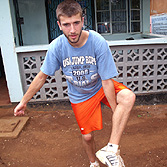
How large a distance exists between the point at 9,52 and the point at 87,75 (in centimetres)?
309

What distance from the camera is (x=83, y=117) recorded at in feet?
8.11

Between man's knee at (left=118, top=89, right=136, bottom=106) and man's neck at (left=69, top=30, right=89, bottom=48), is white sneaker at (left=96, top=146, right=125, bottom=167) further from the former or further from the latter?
man's neck at (left=69, top=30, right=89, bottom=48)

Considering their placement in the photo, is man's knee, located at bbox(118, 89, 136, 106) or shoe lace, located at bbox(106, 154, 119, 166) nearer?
shoe lace, located at bbox(106, 154, 119, 166)

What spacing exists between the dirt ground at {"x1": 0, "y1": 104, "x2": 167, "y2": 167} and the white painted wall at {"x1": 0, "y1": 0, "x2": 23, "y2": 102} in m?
0.57

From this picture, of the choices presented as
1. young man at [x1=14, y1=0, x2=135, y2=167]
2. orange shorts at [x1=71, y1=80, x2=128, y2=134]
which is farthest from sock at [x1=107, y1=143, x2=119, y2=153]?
orange shorts at [x1=71, y1=80, x2=128, y2=134]

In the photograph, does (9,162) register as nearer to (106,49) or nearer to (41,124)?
(41,124)

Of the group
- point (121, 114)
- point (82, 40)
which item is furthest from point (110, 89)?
point (82, 40)

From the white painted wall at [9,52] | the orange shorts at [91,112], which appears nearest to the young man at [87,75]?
the orange shorts at [91,112]

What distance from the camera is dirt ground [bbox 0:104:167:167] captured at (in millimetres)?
3123

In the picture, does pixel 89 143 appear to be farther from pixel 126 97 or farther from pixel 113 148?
pixel 126 97

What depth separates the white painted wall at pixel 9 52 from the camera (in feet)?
14.9

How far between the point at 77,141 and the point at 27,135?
1054mm

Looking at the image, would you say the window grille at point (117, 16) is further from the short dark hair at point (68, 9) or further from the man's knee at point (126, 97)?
the man's knee at point (126, 97)

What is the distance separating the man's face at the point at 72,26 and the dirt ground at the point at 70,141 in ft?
6.61
